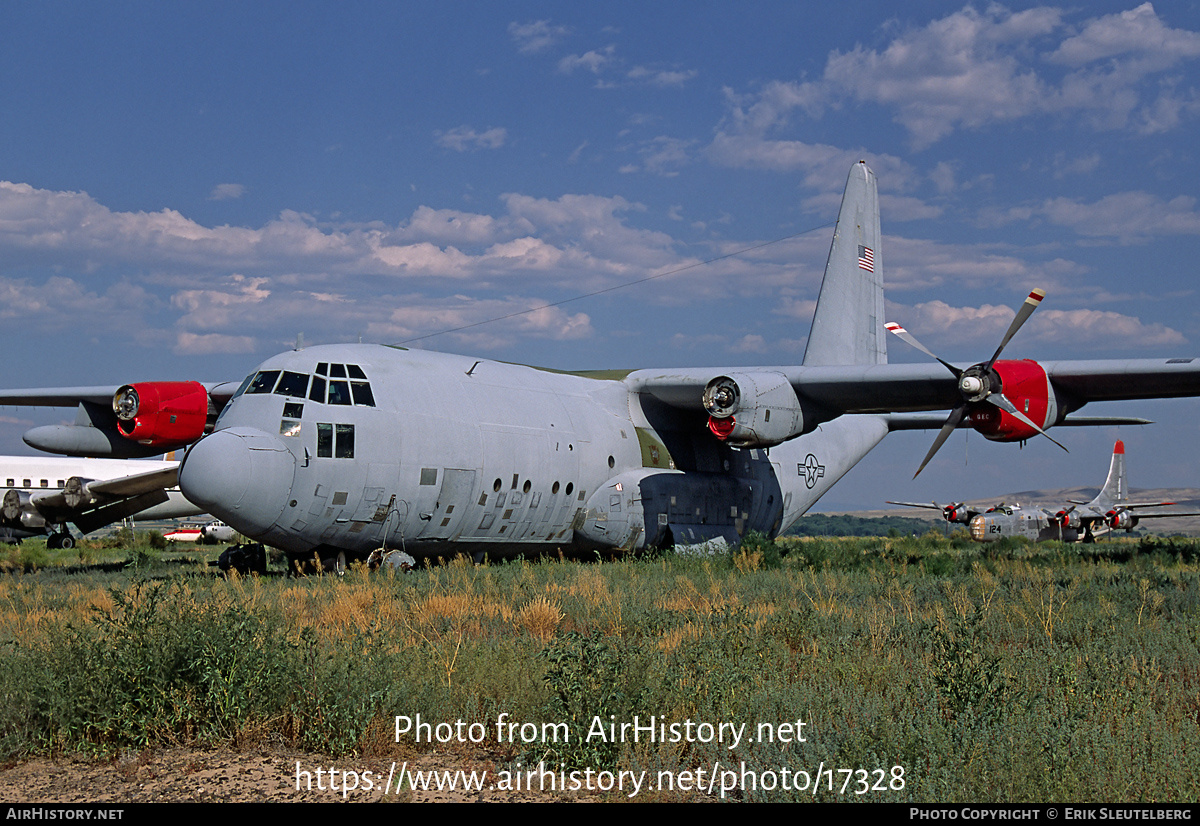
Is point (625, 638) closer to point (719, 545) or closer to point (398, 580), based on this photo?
point (398, 580)

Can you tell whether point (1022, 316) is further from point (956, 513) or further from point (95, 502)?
point (956, 513)

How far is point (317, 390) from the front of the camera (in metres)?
15.3

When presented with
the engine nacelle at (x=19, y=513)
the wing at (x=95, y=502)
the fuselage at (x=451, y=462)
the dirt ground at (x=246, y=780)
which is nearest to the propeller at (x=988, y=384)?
the fuselage at (x=451, y=462)

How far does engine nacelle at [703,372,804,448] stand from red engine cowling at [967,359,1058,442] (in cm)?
376

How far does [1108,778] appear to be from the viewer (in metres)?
4.98

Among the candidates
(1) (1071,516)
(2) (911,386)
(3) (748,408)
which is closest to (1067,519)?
(1) (1071,516)

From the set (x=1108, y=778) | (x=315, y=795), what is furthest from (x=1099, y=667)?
(x=315, y=795)

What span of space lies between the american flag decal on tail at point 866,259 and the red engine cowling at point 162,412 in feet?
60.4

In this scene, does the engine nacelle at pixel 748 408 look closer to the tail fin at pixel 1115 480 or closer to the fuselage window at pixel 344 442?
the fuselage window at pixel 344 442

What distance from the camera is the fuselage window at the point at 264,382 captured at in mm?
15367

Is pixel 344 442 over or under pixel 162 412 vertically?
under

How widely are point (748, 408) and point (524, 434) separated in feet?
15.3

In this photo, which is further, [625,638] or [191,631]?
[625,638]

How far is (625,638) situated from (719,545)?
41.8ft
